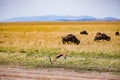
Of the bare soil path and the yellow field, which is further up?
the bare soil path

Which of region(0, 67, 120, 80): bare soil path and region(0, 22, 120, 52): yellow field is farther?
region(0, 22, 120, 52): yellow field

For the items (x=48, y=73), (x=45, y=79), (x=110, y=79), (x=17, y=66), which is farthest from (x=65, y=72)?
(x=17, y=66)

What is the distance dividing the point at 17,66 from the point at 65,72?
2.48 metres

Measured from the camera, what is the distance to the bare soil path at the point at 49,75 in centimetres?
802

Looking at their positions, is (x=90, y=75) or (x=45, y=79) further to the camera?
(x=90, y=75)

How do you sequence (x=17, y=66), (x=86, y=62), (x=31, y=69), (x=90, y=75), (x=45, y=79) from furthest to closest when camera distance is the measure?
(x=86, y=62) < (x=17, y=66) < (x=31, y=69) < (x=90, y=75) < (x=45, y=79)

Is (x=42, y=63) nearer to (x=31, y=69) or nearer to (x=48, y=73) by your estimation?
(x=31, y=69)

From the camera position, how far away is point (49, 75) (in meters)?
8.41

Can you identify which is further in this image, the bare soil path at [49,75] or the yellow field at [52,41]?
the yellow field at [52,41]

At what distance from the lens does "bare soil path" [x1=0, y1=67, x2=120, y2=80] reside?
8016mm

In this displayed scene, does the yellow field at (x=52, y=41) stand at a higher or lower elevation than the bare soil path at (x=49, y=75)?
lower

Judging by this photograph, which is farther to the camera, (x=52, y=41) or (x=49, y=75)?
(x=52, y=41)

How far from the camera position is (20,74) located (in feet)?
28.2

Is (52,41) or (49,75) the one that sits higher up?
(49,75)
